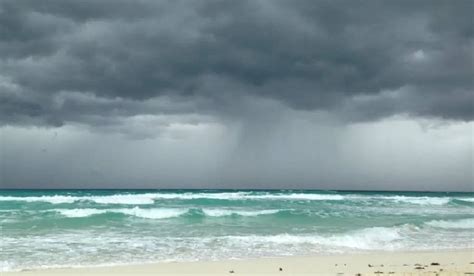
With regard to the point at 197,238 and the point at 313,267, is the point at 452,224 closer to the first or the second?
the point at 197,238

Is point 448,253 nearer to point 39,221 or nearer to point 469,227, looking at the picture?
point 469,227

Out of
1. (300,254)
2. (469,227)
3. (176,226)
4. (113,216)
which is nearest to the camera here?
(300,254)

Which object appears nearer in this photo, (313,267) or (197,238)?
(313,267)

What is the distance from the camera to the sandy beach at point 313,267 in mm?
8648

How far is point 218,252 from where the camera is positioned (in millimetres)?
11203

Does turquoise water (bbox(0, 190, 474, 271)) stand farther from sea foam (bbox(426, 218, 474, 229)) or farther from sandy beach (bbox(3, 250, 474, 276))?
sandy beach (bbox(3, 250, 474, 276))

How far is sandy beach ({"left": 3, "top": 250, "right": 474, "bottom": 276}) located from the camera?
8.65 m

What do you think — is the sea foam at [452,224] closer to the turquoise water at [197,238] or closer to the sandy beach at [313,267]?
the turquoise water at [197,238]

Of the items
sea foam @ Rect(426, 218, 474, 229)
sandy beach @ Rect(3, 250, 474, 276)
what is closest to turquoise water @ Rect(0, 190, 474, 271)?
sea foam @ Rect(426, 218, 474, 229)

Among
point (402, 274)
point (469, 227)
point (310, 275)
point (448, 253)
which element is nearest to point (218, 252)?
point (310, 275)

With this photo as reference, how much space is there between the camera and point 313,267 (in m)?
9.26

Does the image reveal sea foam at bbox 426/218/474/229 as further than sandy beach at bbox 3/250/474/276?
Yes

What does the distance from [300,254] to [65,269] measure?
211 inches

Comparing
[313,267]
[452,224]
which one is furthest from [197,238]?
[452,224]
